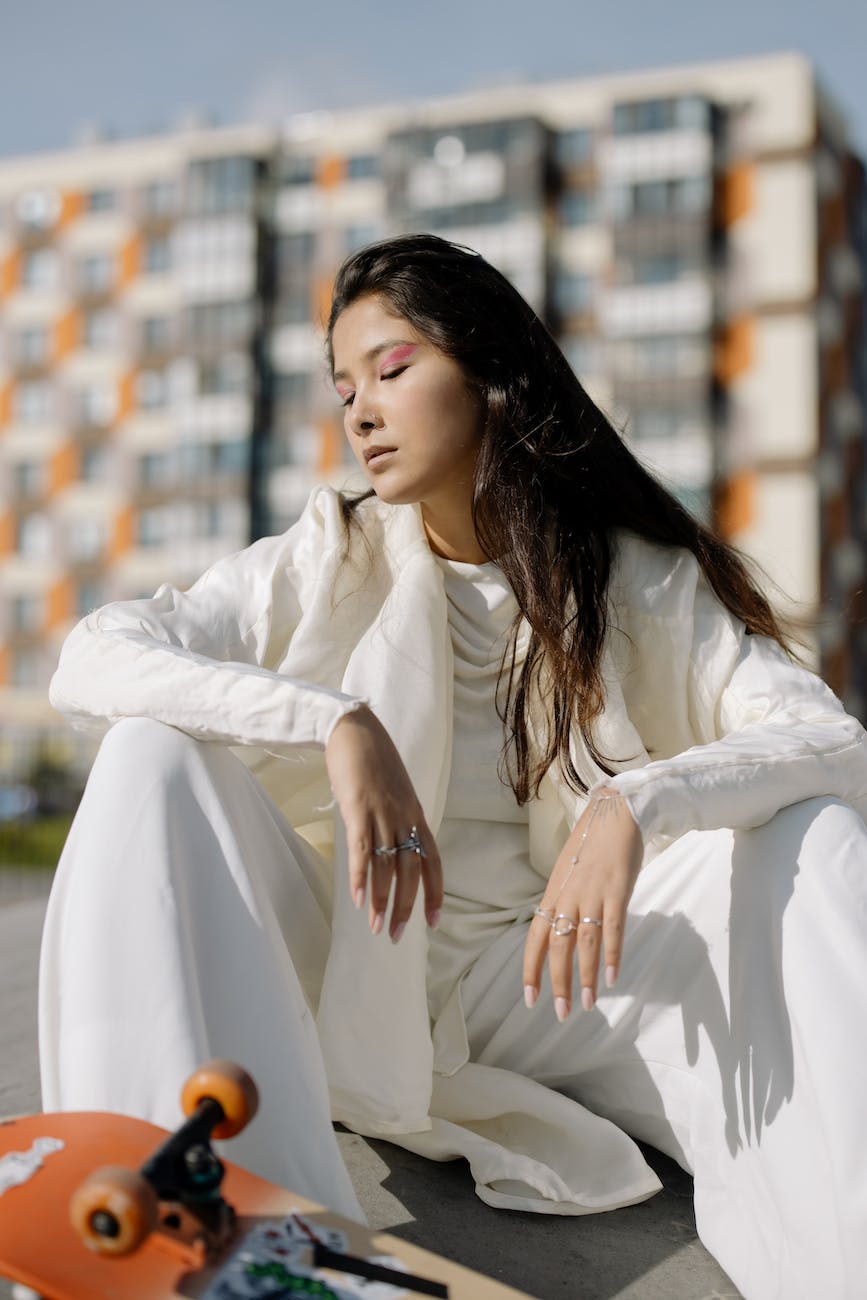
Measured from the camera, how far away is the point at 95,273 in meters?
37.1

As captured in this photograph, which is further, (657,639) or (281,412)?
(281,412)

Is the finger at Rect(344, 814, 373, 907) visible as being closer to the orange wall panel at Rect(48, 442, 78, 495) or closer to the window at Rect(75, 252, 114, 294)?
the orange wall panel at Rect(48, 442, 78, 495)

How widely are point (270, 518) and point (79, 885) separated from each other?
110ft

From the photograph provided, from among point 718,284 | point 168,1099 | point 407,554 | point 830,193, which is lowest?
point 168,1099

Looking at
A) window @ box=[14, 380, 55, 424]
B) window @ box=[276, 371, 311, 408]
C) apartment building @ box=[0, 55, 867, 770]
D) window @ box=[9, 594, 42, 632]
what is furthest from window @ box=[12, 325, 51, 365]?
window @ box=[276, 371, 311, 408]

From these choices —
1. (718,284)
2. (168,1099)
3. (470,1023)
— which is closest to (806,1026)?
(470,1023)

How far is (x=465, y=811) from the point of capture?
2.06 metres

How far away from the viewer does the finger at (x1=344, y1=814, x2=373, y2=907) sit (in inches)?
58.3

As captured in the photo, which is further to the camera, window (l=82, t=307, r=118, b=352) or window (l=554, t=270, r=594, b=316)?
window (l=82, t=307, r=118, b=352)

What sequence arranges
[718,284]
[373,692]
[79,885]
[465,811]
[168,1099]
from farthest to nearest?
[718,284], [465,811], [373,692], [79,885], [168,1099]

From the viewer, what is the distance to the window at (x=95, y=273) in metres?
36.8

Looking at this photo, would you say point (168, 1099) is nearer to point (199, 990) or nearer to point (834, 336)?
point (199, 990)

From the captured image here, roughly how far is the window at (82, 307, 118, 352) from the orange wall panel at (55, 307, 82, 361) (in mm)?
209

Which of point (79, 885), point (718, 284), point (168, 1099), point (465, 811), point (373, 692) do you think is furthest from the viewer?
point (718, 284)
